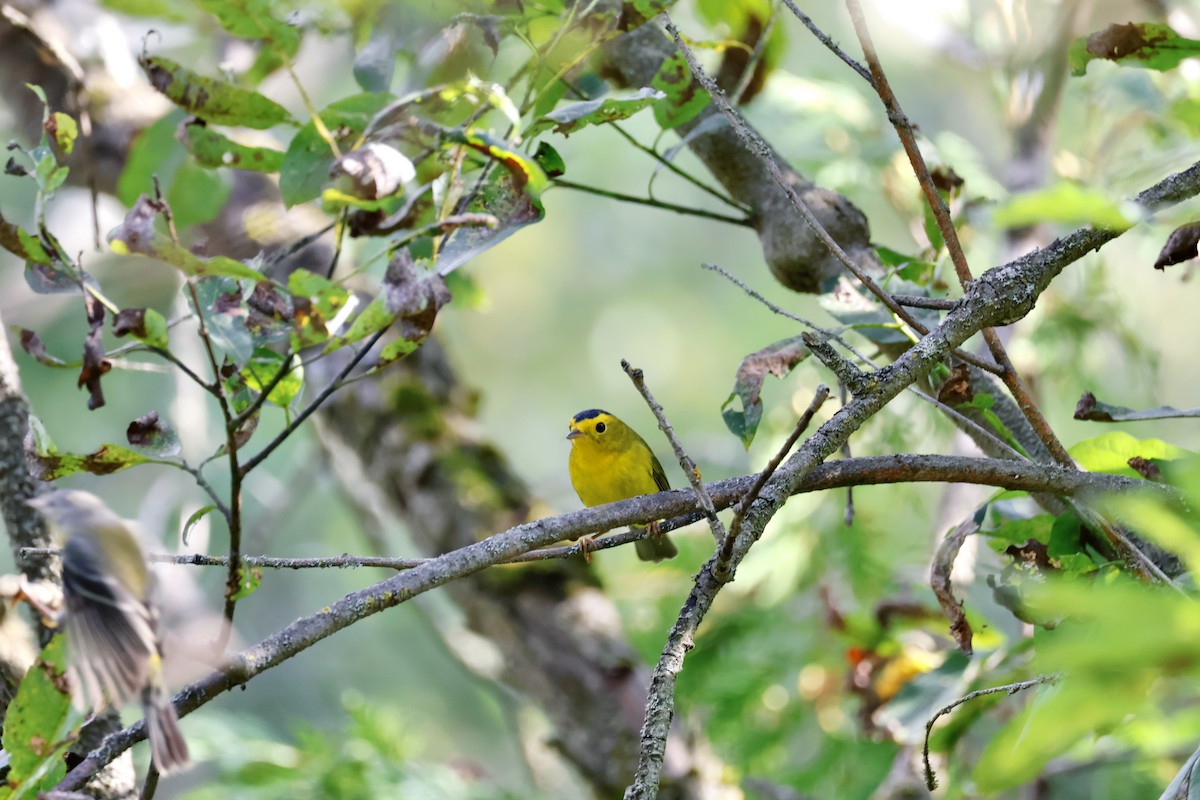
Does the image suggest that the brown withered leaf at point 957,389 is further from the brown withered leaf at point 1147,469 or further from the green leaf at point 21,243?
the green leaf at point 21,243

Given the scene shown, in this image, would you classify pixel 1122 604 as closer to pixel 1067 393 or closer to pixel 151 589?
pixel 151 589

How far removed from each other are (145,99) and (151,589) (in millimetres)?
3282

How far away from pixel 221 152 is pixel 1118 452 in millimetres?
1718

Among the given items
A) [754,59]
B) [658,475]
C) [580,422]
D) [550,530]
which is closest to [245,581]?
[550,530]

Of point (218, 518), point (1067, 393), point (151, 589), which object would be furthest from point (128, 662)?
point (218, 518)

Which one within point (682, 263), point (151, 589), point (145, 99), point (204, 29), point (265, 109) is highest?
point (682, 263)

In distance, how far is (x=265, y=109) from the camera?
6.10ft

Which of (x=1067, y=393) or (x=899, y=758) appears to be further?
(x=1067, y=393)

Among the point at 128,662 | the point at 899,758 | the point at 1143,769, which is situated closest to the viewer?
the point at 128,662

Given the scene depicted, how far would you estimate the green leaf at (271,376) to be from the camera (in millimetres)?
1514

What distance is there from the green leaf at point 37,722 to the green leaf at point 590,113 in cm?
105

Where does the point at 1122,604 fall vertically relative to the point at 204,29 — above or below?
below

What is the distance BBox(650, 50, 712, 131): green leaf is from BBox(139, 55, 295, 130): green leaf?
0.71 meters

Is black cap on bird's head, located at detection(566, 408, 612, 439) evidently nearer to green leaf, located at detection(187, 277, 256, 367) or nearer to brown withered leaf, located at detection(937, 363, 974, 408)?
brown withered leaf, located at detection(937, 363, 974, 408)
